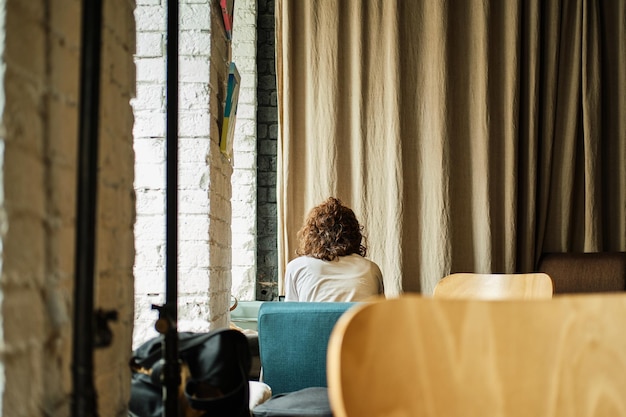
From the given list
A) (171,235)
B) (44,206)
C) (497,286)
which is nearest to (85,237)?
(44,206)

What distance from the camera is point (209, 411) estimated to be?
4.45ft

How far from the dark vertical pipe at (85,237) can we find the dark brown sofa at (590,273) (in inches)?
119

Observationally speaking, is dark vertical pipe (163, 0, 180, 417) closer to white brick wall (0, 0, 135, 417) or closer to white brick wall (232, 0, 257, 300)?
white brick wall (0, 0, 135, 417)

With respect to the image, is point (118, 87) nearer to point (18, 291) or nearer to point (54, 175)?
point (54, 175)

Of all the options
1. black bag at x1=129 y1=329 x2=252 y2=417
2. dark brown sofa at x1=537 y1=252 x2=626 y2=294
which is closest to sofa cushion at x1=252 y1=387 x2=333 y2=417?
black bag at x1=129 y1=329 x2=252 y2=417

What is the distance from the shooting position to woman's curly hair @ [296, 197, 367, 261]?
3123mm

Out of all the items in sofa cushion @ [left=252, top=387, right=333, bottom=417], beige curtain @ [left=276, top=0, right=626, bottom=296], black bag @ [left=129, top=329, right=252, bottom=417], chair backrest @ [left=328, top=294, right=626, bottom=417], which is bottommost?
sofa cushion @ [left=252, top=387, right=333, bottom=417]

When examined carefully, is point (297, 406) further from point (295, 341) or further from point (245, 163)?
point (245, 163)

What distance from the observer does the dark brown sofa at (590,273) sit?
3531 millimetres

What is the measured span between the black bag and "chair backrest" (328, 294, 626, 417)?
0.62 m

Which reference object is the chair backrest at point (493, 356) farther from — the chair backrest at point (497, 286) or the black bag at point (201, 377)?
the chair backrest at point (497, 286)

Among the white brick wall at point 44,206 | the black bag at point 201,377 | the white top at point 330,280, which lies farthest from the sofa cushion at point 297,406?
the white top at point 330,280

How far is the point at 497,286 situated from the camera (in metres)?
2.58

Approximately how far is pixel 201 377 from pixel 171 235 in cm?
29
